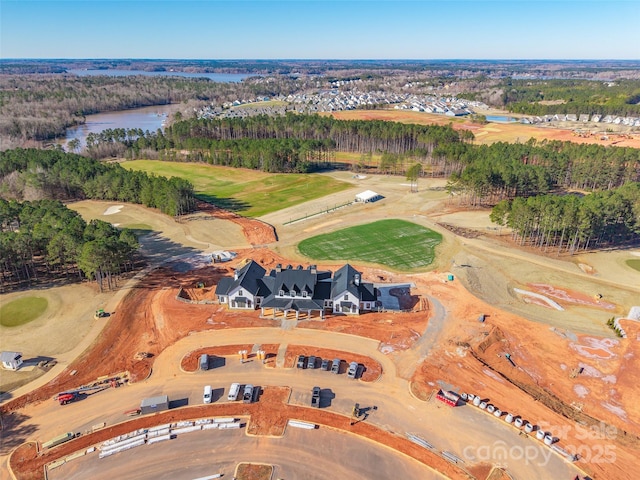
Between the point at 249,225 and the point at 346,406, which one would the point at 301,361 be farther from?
the point at 249,225

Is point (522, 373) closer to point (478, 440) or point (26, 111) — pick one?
point (478, 440)

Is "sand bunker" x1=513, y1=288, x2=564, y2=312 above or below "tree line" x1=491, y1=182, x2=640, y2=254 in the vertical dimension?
below

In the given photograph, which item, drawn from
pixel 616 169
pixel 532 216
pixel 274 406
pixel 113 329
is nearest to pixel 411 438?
pixel 274 406

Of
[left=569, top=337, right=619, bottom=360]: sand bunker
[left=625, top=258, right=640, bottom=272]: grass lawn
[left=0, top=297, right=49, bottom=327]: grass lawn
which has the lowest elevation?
[left=569, top=337, right=619, bottom=360]: sand bunker

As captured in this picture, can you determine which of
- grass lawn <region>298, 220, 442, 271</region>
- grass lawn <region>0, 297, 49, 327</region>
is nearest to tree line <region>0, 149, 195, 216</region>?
grass lawn <region>298, 220, 442, 271</region>

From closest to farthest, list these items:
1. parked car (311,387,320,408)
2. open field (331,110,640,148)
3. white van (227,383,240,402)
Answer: parked car (311,387,320,408) → white van (227,383,240,402) → open field (331,110,640,148)

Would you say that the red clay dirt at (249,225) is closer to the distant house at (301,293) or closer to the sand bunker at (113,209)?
the sand bunker at (113,209)

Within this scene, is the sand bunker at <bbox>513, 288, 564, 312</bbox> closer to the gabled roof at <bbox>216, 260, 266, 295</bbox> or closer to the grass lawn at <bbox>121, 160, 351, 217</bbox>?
the gabled roof at <bbox>216, 260, 266, 295</bbox>

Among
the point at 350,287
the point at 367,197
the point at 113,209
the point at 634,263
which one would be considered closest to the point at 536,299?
the point at 634,263
